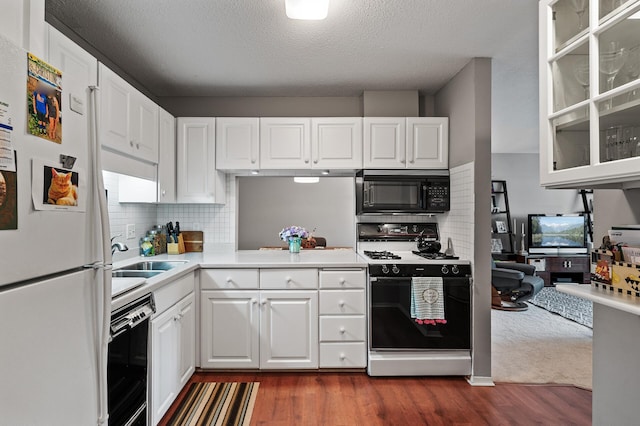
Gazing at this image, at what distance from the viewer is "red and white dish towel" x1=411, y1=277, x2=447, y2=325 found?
110 inches

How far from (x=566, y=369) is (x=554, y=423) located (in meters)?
0.98

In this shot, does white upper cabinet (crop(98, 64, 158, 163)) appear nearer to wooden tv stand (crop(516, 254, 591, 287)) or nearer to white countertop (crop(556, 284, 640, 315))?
white countertop (crop(556, 284, 640, 315))

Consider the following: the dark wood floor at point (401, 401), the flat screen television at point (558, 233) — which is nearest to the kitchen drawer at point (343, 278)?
the dark wood floor at point (401, 401)

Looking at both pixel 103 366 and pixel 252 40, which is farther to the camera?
pixel 252 40

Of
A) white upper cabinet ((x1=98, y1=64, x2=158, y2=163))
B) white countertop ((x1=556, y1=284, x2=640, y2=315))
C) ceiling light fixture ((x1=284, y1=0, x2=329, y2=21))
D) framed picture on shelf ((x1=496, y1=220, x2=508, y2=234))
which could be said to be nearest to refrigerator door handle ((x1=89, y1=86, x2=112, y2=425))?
white upper cabinet ((x1=98, y1=64, x2=158, y2=163))

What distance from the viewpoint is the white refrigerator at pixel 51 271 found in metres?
0.86

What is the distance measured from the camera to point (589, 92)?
1.29m

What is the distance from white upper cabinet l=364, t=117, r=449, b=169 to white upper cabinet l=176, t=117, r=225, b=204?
1.41 meters

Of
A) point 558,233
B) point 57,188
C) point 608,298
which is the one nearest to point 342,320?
point 608,298

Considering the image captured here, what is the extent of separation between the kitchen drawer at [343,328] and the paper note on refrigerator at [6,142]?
2.37m

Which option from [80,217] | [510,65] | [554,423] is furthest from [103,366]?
[510,65]

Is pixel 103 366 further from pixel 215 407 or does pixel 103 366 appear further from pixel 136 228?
pixel 136 228

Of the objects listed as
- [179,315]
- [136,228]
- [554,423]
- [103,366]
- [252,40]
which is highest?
[252,40]

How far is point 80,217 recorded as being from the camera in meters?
1.14
